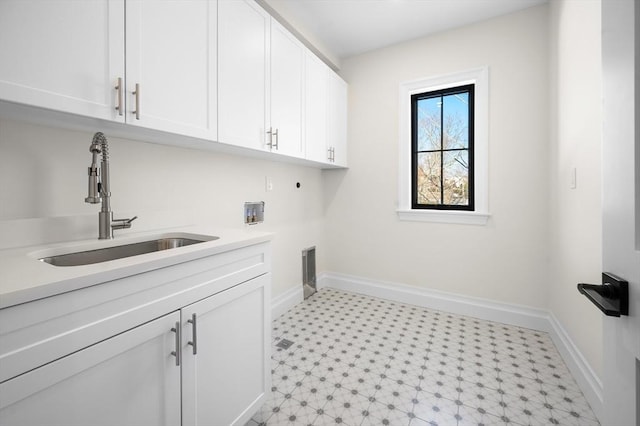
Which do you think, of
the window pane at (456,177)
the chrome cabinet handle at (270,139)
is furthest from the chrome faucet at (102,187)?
the window pane at (456,177)

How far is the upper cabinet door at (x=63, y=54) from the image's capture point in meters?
0.85

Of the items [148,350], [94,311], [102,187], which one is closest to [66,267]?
[94,311]

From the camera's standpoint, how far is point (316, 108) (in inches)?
99.8

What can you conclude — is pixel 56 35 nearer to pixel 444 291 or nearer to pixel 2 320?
pixel 2 320

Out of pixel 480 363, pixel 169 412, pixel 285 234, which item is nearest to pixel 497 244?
pixel 480 363

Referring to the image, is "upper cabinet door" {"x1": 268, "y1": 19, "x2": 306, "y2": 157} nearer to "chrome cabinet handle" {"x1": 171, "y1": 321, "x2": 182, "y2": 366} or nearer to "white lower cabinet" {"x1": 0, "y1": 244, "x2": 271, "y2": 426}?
"white lower cabinet" {"x1": 0, "y1": 244, "x2": 271, "y2": 426}

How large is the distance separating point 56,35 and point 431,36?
2.87 meters

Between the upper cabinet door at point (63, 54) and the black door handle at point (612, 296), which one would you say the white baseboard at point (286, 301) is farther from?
the black door handle at point (612, 296)

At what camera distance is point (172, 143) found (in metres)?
1.62

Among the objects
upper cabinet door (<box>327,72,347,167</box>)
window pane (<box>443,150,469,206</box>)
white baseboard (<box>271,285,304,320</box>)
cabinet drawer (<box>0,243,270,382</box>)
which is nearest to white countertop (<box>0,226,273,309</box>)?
cabinet drawer (<box>0,243,270,382</box>)

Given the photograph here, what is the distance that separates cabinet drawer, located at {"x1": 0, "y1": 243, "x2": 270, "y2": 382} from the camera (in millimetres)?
624

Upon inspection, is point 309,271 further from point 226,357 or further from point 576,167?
point 576,167

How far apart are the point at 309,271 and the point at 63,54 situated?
2.53 metres

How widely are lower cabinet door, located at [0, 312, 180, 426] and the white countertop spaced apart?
0.18m
